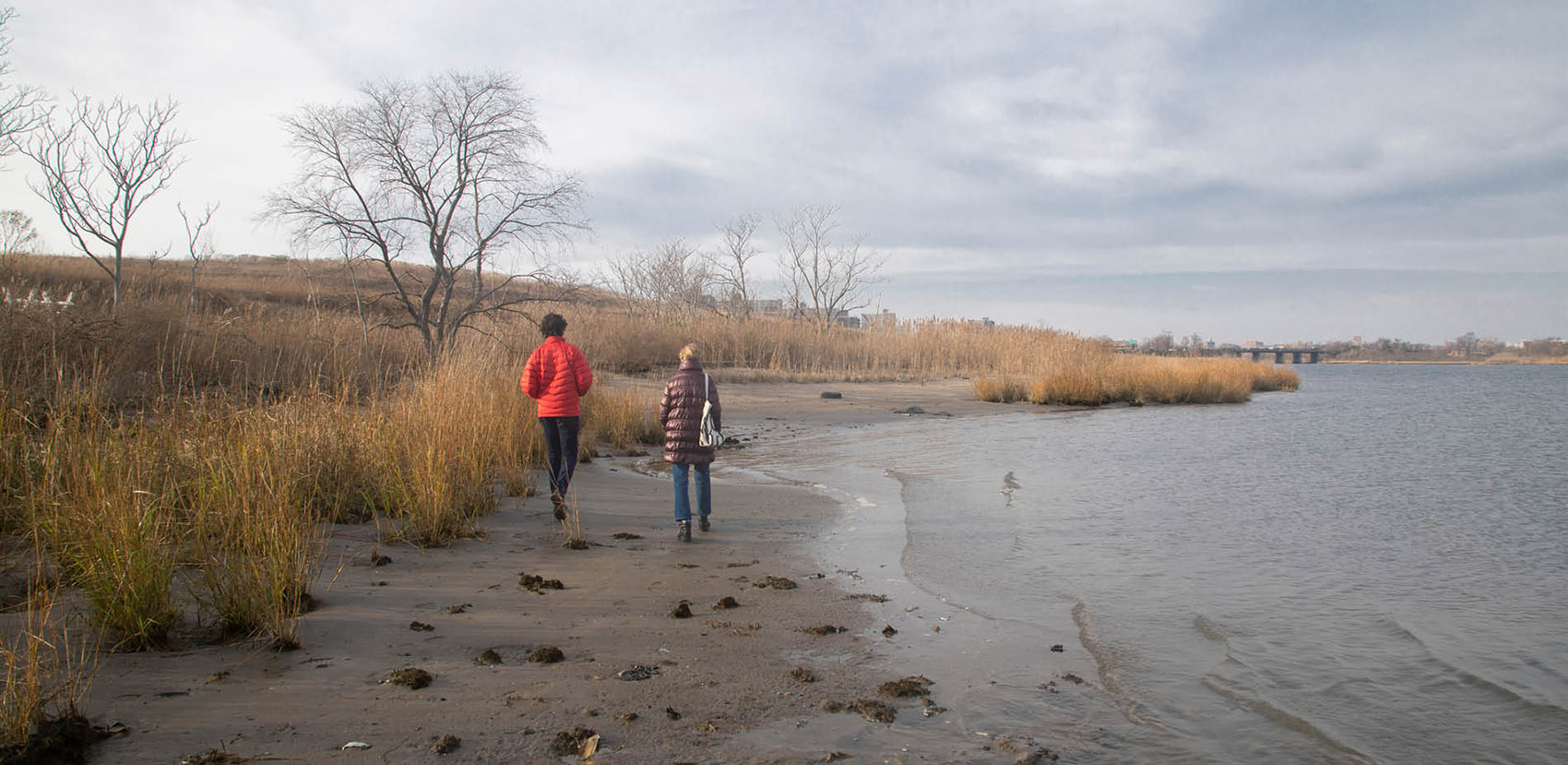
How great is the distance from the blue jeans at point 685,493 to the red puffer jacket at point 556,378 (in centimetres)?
122

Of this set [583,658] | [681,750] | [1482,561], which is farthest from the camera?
[1482,561]

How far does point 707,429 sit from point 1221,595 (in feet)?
13.7

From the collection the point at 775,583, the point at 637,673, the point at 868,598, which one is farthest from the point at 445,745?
the point at 868,598

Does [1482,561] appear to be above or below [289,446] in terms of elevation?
below

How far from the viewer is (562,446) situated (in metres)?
7.88

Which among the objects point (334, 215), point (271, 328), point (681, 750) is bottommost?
point (681, 750)

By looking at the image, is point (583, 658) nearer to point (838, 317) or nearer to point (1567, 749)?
point (1567, 749)

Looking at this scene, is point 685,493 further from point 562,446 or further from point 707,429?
point 562,446

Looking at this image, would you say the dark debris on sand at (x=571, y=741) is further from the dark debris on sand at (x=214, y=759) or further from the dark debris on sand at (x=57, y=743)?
the dark debris on sand at (x=57, y=743)

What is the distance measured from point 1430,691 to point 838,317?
38729mm

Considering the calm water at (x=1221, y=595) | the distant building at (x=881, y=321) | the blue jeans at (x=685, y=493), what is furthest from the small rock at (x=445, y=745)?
the distant building at (x=881, y=321)

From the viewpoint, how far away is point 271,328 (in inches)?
555

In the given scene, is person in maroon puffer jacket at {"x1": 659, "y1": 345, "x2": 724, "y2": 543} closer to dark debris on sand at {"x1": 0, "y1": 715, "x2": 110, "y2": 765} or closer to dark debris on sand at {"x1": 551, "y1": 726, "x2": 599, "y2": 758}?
dark debris on sand at {"x1": 551, "y1": 726, "x2": 599, "y2": 758}

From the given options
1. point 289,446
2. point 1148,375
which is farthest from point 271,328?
point 1148,375
